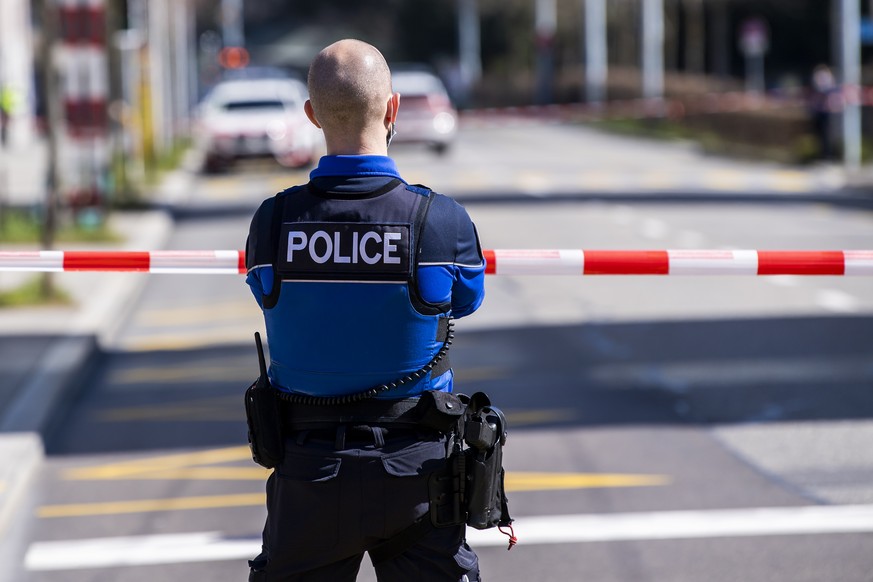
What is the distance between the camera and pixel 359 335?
3.48m

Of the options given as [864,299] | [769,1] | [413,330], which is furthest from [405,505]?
[769,1]

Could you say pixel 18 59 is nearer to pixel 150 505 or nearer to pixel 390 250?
pixel 150 505

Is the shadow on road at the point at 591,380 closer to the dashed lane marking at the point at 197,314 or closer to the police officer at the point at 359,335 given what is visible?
the dashed lane marking at the point at 197,314

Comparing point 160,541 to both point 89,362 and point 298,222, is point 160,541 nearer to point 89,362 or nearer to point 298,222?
point 298,222

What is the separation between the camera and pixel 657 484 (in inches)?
290

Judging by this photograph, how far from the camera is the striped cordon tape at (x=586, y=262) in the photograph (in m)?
5.88

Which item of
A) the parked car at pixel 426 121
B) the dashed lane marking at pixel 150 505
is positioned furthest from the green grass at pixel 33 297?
the parked car at pixel 426 121

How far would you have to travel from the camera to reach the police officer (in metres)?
3.48

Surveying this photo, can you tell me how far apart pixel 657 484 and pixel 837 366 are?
Answer: 3.31 meters

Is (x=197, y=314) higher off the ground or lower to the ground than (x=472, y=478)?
lower

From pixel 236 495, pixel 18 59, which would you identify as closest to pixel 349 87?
pixel 236 495

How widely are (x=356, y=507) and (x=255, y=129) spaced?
28.6 metres

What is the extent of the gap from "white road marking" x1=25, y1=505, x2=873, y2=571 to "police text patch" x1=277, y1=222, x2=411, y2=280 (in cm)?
307

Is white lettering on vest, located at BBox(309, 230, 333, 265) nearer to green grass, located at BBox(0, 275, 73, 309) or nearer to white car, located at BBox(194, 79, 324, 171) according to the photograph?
green grass, located at BBox(0, 275, 73, 309)
